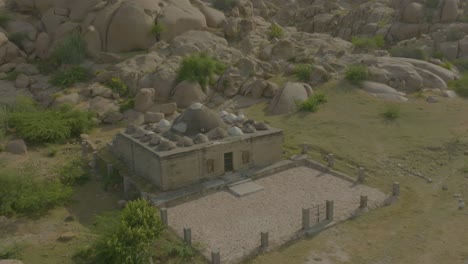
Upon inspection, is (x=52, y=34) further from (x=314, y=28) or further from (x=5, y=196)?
(x=314, y=28)

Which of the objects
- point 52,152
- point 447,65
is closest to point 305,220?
point 52,152

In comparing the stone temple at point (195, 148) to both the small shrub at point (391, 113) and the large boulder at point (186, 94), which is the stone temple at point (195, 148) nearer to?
the large boulder at point (186, 94)

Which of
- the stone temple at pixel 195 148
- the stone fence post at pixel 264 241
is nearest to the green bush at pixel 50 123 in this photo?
the stone temple at pixel 195 148

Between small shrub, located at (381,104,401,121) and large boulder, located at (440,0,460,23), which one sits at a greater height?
large boulder, located at (440,0,460,23)

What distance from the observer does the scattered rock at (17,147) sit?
70.4 ft

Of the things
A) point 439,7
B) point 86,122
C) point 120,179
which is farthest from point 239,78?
point 439,7

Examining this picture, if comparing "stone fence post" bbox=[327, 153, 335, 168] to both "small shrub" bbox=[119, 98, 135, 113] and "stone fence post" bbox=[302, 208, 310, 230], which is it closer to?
"stone fence post" bbox=[302, 208, 310, 230]

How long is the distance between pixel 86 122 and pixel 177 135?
7356 millimetres

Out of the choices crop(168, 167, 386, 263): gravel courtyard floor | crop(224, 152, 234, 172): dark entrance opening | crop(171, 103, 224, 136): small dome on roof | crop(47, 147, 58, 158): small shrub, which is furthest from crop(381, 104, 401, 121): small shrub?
crop(47, 147, 58, 158): small shrub

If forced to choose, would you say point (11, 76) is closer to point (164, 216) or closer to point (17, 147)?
point (17, 147)

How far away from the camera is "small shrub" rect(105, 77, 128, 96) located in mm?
27250

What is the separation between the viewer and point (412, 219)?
15.4m

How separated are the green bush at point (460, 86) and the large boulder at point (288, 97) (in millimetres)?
8641

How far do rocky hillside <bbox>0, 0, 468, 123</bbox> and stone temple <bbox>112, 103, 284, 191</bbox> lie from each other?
5496 millimetres
